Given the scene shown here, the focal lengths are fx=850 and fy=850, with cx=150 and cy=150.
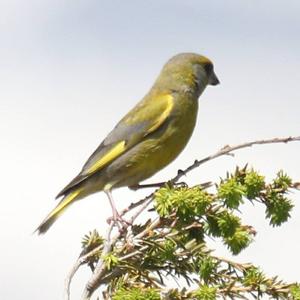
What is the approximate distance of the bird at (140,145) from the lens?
6695 millimetres

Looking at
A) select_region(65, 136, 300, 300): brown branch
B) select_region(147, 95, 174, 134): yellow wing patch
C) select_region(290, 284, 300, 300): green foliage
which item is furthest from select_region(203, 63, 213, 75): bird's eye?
select_region(290, 284, 300, 300): green foliage

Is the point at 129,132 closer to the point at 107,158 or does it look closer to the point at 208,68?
the point at 107,158

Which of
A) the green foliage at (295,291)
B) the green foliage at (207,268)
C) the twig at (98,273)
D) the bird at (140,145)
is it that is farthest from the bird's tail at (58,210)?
the green foliage at (295,291)

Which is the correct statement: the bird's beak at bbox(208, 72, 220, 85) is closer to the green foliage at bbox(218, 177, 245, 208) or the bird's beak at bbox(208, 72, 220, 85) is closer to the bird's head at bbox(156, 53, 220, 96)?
the bird's head at bbox(156, 53, 220, 96)

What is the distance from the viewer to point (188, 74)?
7.65 metres

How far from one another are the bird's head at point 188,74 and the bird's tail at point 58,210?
1.42m

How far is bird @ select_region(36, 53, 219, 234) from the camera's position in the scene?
670cm

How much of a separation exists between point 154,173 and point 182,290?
319cm

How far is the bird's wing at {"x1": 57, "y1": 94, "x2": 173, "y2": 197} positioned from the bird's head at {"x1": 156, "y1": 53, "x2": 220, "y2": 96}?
256mm

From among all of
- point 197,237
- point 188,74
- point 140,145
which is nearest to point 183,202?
point 197,237

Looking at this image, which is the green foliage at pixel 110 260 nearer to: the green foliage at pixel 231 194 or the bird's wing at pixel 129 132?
the green foliage at pixel 231 194

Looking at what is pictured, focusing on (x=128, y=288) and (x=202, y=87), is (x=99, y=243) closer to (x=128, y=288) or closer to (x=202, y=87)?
(x=128, y=288)

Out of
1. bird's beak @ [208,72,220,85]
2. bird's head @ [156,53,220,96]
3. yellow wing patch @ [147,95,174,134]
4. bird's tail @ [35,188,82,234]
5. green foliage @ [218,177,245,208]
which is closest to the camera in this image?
green foliage @ [218,177,245,208]

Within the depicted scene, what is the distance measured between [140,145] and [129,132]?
27 centimetres
